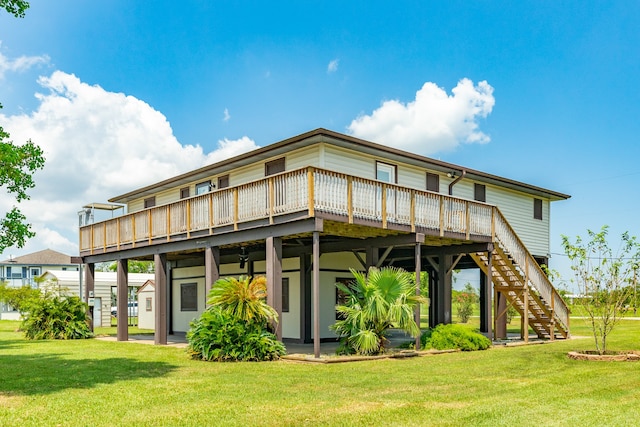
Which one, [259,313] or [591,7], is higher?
[591,7]

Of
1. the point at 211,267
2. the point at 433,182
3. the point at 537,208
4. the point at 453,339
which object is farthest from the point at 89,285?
the point at 537,208

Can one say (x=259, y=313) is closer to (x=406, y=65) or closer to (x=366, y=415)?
(x=366, y=415)

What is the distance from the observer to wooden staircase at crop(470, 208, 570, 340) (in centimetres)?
1977

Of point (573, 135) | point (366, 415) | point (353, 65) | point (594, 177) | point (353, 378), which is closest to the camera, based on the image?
point (366, 415)

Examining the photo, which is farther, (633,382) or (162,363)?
(162,363)

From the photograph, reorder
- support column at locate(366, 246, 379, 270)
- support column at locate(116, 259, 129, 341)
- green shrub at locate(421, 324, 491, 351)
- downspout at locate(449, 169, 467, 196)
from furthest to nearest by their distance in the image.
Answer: support column at locate(116, 259, 129, 341) → downspout at locate(449, 169, 467, 196) → support column at locate(366, 246, 379, 270) → green shrub at locate(421, 324, 491, 351)

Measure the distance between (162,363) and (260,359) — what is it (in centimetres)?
222

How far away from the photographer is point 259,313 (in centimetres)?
1488

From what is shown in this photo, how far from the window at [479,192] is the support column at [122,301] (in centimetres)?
1300

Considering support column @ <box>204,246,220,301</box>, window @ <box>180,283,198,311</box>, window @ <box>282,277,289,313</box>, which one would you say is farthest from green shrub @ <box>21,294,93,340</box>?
support column @ <box>204,246,220,301</box>

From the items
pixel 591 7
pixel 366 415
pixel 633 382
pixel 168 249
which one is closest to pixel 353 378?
pixel 366 415

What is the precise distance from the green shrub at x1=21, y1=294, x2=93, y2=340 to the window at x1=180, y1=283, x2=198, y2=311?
4.57m

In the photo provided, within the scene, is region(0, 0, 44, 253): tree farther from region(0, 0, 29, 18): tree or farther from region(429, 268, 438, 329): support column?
region(429, 268, 438, 329): support column

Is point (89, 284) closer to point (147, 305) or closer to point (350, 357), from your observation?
point (147, 305)
